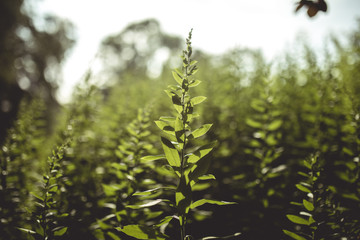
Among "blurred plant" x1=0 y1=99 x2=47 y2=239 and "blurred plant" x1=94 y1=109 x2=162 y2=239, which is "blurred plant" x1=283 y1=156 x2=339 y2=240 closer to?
"blurred plant" x1=94 y1=109 x2=162 y2=239

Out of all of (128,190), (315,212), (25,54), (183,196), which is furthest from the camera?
(25,54)

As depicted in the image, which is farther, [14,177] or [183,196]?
[14,177]

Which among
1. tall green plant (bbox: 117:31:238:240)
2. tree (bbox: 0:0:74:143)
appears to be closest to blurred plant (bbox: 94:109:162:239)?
tall green plant (bbox: 117:31:238:240)

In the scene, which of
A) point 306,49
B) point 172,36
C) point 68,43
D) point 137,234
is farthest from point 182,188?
point 172,36

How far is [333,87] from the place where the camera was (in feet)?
8.39

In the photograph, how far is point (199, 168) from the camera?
1159 mm

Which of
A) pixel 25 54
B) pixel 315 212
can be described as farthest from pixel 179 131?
pixel 25 54

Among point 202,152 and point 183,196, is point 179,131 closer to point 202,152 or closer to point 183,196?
point 202,152

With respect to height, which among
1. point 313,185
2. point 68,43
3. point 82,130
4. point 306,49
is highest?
point 68,43

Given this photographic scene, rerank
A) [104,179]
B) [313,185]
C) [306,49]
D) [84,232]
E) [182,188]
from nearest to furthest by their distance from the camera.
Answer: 1. [182,188]
2. [313,185]
3. [84,232]
4. [104,179]
5. [306,49]

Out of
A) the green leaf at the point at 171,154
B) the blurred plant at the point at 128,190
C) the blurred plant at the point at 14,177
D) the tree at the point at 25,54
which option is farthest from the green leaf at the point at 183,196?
the tree at the point at 25,54

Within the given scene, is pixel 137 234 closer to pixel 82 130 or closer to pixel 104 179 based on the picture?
pixel 104 179

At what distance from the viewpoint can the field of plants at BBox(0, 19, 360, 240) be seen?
124 cm

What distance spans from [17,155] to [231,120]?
104 inches
